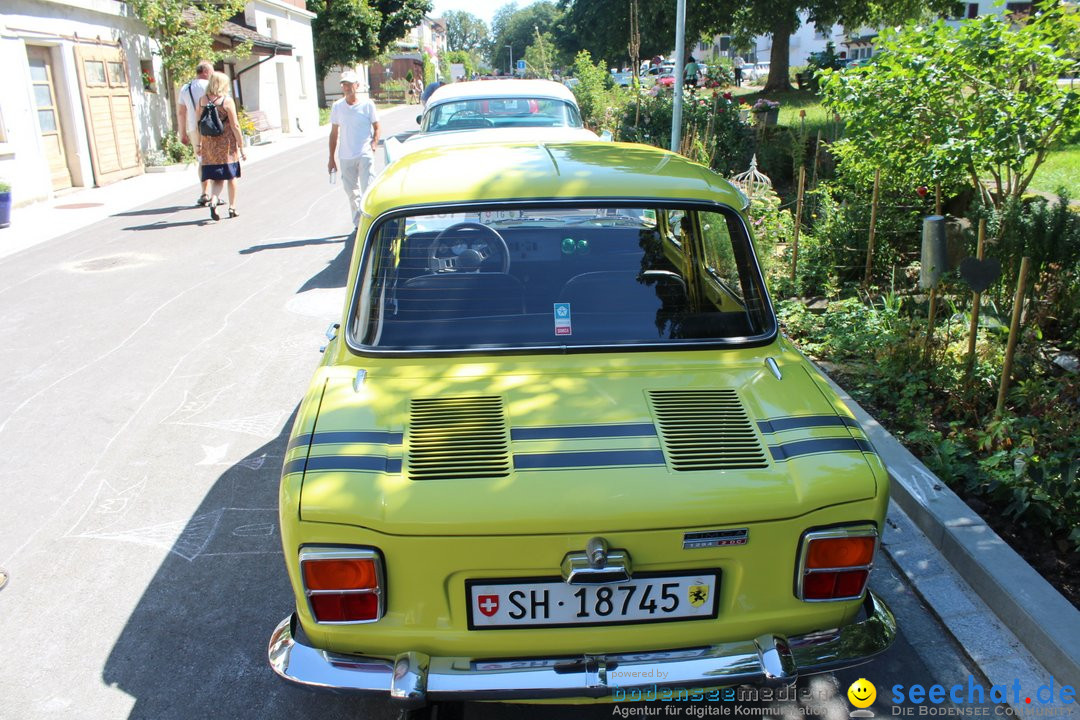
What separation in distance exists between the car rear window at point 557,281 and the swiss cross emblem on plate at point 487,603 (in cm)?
99

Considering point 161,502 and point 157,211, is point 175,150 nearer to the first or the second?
point 157,211

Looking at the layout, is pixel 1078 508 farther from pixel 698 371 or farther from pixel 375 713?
pixel 375 713

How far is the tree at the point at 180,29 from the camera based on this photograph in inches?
713

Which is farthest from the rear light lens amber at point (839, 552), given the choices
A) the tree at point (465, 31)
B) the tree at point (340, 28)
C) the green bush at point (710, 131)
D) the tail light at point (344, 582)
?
the tree at point (465, 31)

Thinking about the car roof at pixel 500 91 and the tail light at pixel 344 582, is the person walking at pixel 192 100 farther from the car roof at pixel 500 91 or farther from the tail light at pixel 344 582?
the tail light at pixel 344 582

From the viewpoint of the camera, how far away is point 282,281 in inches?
339

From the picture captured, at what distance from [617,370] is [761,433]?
22.7 inches

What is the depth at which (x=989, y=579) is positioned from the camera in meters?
3.38

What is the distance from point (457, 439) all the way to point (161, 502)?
2515 millimetres

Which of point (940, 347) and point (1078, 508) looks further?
point (940, 347)

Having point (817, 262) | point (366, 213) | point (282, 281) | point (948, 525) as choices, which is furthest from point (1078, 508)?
point (282, 281)

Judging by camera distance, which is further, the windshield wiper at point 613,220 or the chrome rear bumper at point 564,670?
the windshield wiper at point 613,220

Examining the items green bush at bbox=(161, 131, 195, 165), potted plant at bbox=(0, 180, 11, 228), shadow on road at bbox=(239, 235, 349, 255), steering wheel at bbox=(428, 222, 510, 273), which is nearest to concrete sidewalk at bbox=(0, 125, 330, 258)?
potted plant at bbox=(0, 180, 11, 228)

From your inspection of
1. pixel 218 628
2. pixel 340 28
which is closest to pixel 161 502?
pixel 218 628
